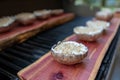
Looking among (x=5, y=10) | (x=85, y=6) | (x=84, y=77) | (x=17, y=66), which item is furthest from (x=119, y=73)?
(x=85, y=6)

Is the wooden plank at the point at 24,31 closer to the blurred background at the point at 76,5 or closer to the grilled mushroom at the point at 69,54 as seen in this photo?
the blurred background at the point at 76,5

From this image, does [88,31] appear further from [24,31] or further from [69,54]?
[24,31]

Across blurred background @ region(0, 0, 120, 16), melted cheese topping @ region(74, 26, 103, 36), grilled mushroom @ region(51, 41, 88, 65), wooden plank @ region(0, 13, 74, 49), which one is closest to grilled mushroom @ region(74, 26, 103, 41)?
melted cheese topping @ region(74, 26, 103, 36)

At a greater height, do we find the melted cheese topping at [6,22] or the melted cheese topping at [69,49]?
the melted cheese topping at [6,22]

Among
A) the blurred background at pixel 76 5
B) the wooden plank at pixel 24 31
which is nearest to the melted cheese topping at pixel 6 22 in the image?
the wooden plank at pixel 24 31

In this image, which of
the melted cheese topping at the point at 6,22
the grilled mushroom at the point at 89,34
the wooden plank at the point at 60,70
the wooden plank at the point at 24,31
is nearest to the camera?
the wooden plank at the point at 60,70

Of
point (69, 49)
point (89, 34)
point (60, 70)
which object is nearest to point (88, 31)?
point (89, 34)

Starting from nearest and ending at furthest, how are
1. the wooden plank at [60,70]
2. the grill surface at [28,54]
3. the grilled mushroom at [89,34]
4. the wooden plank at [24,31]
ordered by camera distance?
1. the wooden plank at [60,70]
2. the grill surface at [28,54]
3. the grilled mushroom at [89,34]
4. the wooden plank at [24,31]

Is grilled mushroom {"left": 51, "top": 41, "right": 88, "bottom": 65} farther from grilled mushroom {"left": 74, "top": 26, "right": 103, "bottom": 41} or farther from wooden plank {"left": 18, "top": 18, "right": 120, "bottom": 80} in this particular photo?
grilled mushroom {"left": 74, "top": 26, "right": 103, "bottom": 41}

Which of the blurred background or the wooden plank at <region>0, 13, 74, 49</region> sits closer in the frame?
the wooden plank at <region>0, 13, 74, 49</region>
